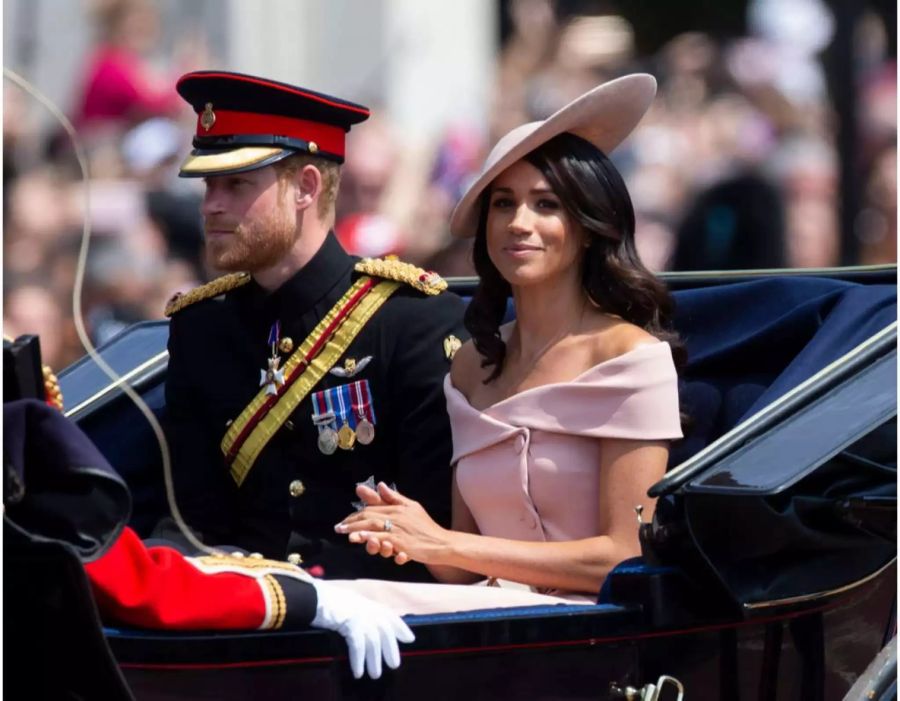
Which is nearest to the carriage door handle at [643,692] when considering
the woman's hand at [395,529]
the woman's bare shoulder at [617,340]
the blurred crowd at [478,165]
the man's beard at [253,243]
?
the woman's hand at [395,529]

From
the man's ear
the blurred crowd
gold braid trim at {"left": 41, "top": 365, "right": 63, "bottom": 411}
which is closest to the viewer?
gold braid trim at {"left": 41, "top": 365, "right": 63, "bottom": 411}

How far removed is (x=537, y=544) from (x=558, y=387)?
11.8 inches

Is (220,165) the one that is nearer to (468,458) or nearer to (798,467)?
(468,458)

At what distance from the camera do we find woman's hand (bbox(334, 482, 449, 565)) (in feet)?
11.9

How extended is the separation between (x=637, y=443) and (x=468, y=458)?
361mm

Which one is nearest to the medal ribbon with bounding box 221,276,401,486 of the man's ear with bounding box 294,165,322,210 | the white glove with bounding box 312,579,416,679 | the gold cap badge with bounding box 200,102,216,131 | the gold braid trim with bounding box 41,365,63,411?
the man's ear with bounding box 294,165,322,210

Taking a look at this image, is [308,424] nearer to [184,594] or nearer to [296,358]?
[296,358]

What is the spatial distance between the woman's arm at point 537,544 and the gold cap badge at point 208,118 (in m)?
0.96

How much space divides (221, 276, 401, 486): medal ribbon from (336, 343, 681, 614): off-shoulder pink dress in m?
0.45

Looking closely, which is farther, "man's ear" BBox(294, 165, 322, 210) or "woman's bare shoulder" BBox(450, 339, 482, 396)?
"man's ear" BBox(294, 165, 322, 210)

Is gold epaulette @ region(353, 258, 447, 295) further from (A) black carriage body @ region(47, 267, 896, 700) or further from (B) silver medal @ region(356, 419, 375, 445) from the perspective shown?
(A) black carriage body @ region(47, 267, 896, 700)

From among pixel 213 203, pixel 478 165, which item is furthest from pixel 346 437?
pixel 478 165

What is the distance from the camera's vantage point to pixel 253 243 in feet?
13.9

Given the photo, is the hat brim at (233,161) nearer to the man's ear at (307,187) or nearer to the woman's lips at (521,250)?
the man's ear at (307,187)
